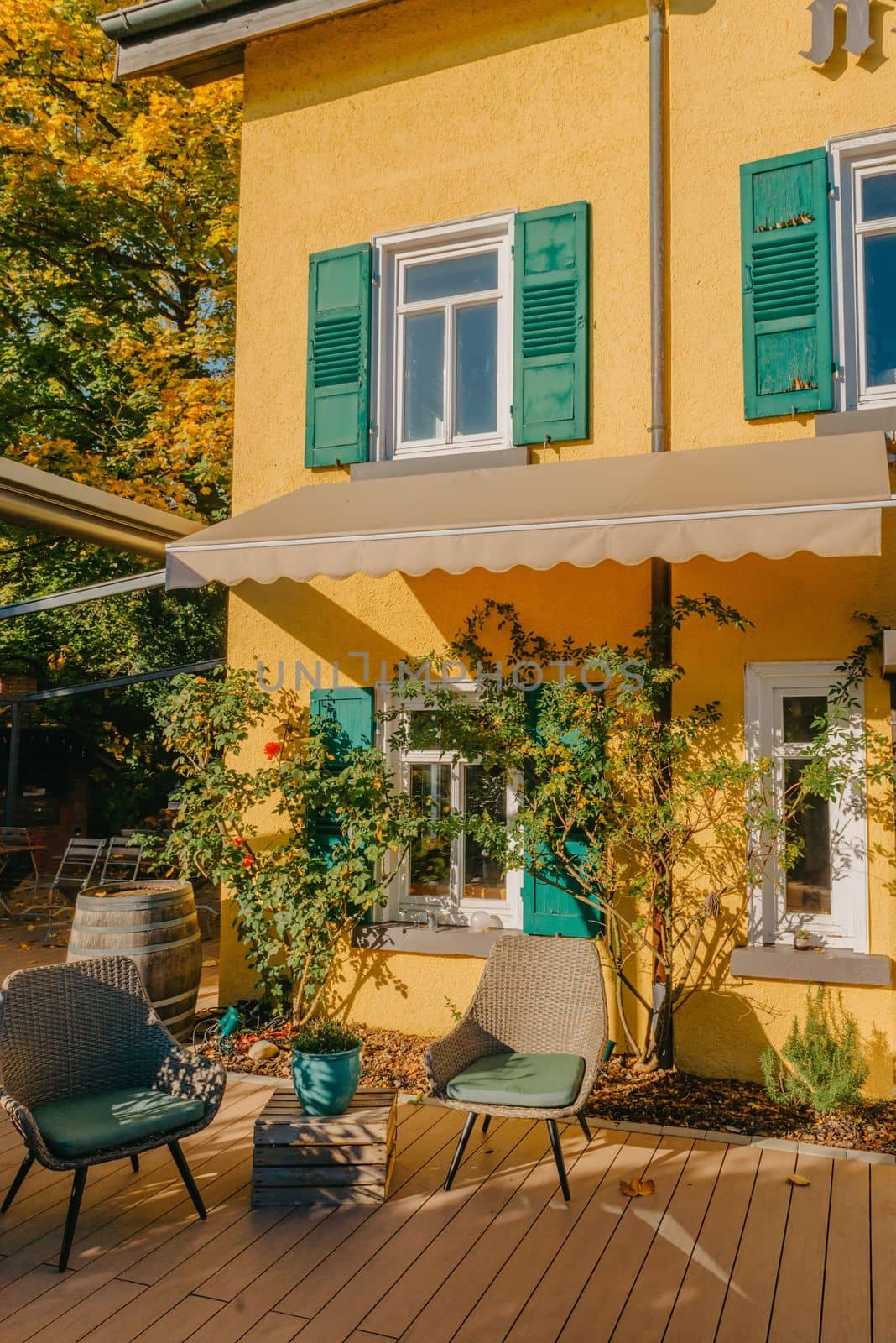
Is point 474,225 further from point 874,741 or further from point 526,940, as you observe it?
point 526,940

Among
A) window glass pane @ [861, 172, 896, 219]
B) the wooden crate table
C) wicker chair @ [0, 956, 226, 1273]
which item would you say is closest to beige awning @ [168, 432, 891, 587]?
window glass pane @ [861, 172, 896, 219]

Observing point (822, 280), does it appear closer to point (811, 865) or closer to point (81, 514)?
point (811, 865)

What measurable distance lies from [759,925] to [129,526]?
7114 mm

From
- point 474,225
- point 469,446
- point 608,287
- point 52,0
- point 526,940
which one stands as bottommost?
point 526,940

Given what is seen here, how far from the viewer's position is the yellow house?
7129mm

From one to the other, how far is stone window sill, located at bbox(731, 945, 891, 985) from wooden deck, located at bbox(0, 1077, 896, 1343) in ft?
4.22

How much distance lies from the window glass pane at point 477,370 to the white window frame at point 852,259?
2918 millimetres

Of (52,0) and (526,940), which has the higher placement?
(52,0)

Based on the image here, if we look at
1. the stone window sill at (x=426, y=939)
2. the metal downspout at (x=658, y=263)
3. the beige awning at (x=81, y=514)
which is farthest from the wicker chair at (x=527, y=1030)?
the beige awning at (x=81, y=514)

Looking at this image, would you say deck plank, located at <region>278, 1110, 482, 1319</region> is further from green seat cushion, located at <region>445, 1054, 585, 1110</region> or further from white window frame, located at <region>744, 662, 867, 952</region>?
white window frame, located at <region>744, 662, 867, 952</region>

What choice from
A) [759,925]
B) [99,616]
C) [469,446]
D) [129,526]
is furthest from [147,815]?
[759,925]

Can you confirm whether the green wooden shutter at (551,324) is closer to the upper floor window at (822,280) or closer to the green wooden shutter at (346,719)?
the upper floor window at (822,280)

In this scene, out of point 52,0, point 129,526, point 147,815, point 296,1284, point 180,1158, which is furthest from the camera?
point 147,815

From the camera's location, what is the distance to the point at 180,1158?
5496mm
